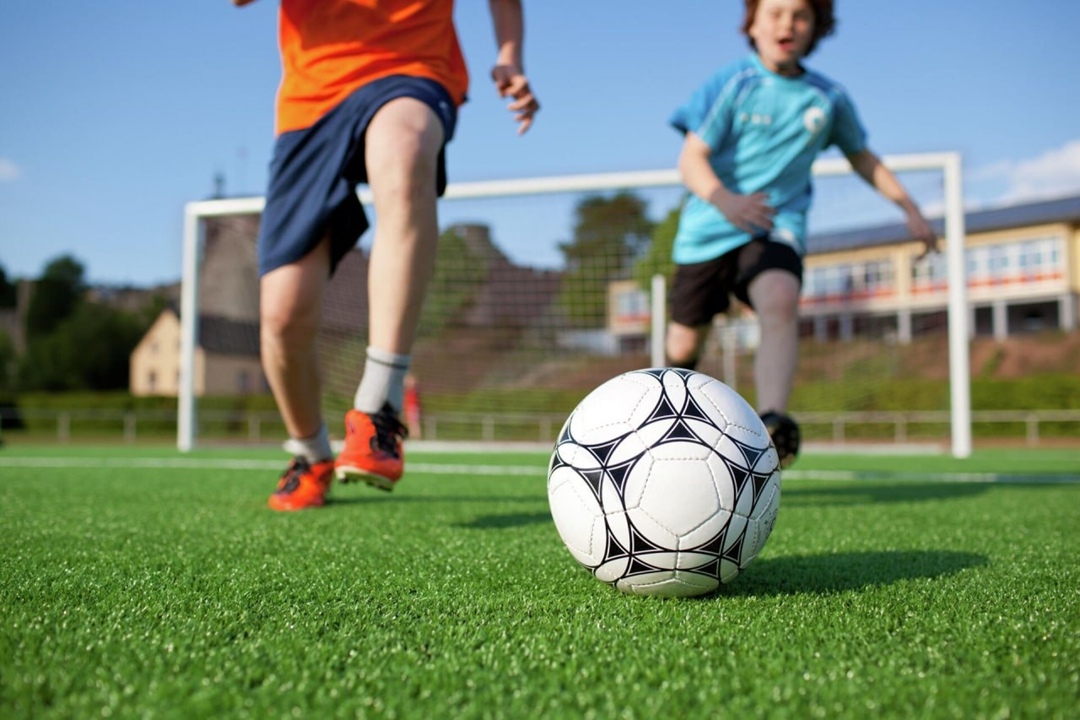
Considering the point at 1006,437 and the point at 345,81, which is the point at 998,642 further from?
the point at 1006,437

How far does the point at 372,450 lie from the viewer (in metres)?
2.57

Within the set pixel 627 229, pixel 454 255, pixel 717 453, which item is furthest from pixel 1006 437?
pixel 717 453

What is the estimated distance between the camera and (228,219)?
1391cm

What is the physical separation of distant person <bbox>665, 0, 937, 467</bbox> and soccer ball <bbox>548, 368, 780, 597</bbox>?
1826 millimetres

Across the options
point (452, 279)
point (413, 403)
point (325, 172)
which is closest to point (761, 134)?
point (325, 172)

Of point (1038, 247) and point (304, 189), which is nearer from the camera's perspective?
point (304, 189)

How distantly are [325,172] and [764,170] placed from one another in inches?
85.7

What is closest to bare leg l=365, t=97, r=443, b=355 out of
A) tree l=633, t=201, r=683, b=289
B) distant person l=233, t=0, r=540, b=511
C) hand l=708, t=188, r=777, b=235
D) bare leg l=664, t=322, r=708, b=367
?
distant person l=233, t=0, r=540, b=511

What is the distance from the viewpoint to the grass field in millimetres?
1058

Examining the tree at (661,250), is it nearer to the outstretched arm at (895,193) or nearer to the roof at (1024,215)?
the outstretched arm at (895,193)

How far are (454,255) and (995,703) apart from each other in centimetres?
1196

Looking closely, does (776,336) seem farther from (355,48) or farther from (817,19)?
(355,48)

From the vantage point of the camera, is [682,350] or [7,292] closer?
[682,350]

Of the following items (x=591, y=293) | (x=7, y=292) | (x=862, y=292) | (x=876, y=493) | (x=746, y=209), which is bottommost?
(x=876, y=493)
